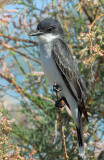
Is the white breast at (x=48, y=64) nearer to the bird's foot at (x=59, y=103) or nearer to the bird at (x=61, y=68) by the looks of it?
the bird at (x=61, y=68)

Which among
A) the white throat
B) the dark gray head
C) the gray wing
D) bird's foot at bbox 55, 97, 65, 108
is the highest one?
the dark gray head

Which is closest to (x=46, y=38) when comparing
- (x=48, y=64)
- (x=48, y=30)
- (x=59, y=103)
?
(x=48, y=30)

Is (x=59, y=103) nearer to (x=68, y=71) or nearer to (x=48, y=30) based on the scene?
(x=68, y=71)

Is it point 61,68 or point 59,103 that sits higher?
point 61,68

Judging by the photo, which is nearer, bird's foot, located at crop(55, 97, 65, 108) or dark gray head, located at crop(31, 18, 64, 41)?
bird's foot, located at crop(55, 97, 65, 108)

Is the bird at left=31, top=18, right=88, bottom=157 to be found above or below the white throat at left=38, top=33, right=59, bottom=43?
below

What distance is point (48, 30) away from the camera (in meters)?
2.03

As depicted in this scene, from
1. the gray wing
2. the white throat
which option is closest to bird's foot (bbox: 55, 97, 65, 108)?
the gray wing

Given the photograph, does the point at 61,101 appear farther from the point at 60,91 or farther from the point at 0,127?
the point at 0,127

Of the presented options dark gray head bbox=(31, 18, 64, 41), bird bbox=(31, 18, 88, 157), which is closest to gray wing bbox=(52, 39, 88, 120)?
bird bbox=(31, 18, 88, 157)

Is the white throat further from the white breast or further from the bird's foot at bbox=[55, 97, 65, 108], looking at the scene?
the bird's foot at bbox=[55, 97, 65, 108]

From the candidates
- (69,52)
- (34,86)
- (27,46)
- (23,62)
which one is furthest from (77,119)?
(23,62)

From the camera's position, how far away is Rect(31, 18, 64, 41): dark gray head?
6.41 feet

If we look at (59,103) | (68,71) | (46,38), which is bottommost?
(59,103)
